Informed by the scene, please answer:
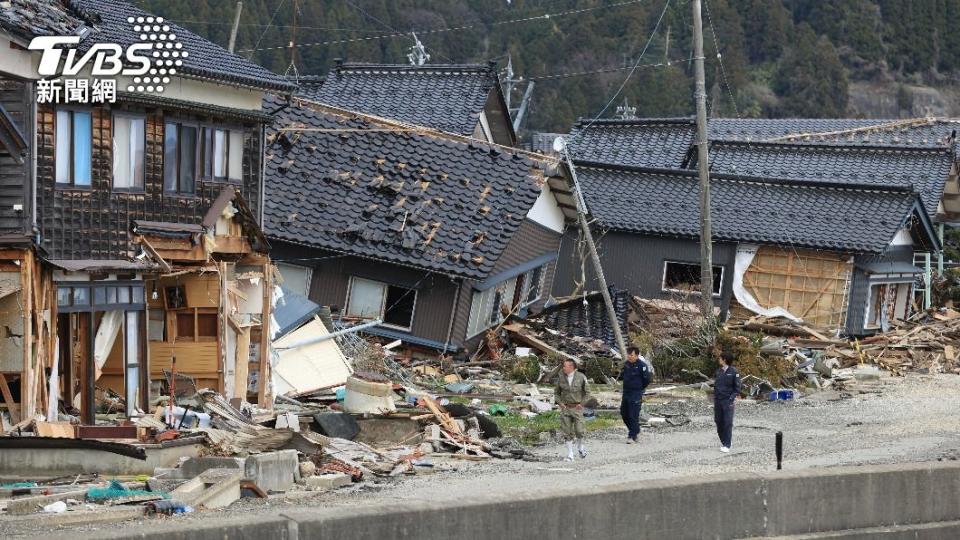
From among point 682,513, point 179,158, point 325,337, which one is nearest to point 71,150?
point 179,158

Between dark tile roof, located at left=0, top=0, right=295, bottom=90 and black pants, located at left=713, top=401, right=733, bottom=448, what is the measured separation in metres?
9.01

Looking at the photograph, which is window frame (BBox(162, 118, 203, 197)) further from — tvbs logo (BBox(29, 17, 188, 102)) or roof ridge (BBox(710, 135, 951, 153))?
roof ridge (BBox(710, 135, 951, 153))

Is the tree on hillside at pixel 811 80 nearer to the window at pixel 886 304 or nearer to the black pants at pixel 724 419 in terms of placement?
the window at pixel 886 304

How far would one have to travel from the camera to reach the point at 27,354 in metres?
→ 20.6

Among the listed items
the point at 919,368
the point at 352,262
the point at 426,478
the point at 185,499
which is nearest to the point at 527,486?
the point at 426,478

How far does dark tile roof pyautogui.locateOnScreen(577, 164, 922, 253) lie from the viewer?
3822 cm

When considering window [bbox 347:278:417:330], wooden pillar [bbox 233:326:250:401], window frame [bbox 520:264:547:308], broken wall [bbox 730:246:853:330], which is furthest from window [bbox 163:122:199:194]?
broken wall [bbox 730:246:853:330]

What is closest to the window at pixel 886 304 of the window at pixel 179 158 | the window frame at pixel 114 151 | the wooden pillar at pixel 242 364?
the wooden pillar at pixel 242 364

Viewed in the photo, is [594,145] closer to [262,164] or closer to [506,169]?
[506,169]

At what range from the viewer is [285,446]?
66.9 ft

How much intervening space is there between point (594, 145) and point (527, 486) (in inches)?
1284

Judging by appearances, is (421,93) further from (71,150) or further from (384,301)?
A: (71,150)

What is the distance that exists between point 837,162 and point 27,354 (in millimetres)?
31075

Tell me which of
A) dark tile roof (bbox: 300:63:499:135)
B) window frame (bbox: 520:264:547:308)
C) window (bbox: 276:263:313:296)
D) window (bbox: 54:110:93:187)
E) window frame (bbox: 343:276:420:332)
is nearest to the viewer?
window (bbox: 54:110:93:187)
